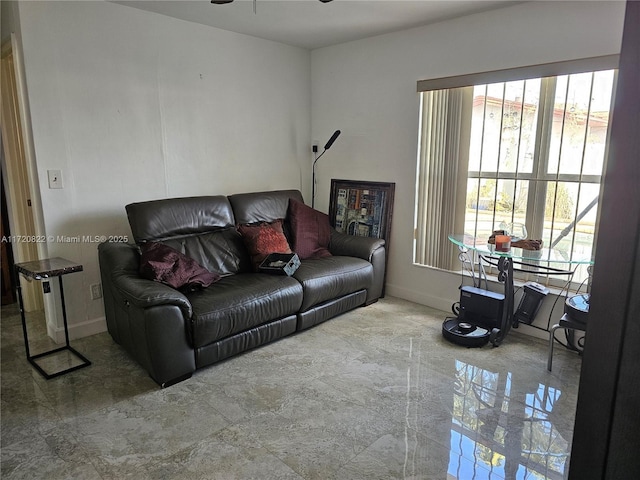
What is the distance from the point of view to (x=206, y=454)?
1965 millimetres

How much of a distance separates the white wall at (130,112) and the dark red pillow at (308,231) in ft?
1.94

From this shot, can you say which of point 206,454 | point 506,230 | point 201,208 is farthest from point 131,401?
point 506,230

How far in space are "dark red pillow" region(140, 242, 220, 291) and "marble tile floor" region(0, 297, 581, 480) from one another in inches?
22.4

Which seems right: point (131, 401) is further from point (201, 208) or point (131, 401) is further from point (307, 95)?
point (307, 95)

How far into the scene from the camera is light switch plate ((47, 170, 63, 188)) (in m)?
2.95

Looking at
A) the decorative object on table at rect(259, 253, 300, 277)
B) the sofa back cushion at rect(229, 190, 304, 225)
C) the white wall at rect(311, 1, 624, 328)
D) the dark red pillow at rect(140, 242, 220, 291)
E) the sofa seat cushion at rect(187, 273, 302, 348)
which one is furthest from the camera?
the sofa back cushion at rect(229, 190, 304, 225)

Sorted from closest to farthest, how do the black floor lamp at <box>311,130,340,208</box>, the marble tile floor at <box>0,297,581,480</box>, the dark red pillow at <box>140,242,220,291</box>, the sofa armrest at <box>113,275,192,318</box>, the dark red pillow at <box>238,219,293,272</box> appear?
1. the marble tile floor at <box>0,297,581,480</box>
2. the sofa armrest at <box>113,275,192,318</box>
3. the dark red pillow at <box>140,242,220,291</box>
4. the dark red pillow at <box>238,219,293,272</box>
5. the black floor lamp at <box>311,130,340,208</box>

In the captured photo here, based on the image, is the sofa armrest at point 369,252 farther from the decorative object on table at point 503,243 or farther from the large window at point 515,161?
the decorative object on table at point 503,243

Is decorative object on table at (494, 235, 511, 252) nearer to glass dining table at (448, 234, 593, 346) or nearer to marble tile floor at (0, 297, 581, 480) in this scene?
glass dining table at (448, 234, 593, 346)

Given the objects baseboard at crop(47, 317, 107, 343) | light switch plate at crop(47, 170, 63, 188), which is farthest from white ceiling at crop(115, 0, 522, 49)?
baseboard at crop(47, 317, 107, 343)

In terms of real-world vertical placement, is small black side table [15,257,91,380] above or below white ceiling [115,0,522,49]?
below

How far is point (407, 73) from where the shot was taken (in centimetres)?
379

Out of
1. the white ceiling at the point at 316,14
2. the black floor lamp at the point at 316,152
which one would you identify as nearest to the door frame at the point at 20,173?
the white ceiling at the point at 316,14

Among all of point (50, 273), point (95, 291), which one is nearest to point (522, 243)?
point (50, 273)
